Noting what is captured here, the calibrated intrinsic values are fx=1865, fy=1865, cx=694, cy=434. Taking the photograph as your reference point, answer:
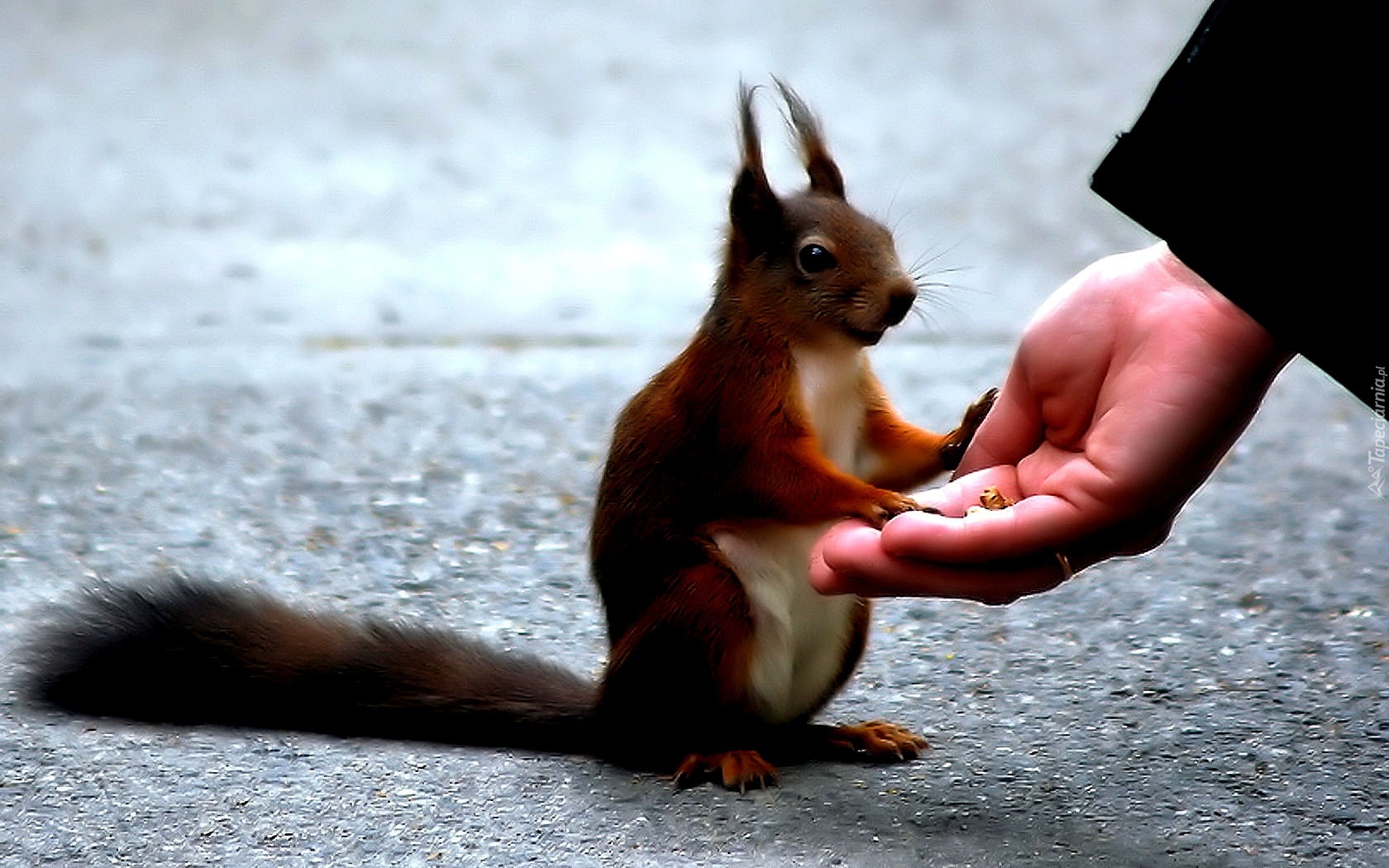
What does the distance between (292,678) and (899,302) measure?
0.74 meters

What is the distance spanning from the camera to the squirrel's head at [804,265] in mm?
1796

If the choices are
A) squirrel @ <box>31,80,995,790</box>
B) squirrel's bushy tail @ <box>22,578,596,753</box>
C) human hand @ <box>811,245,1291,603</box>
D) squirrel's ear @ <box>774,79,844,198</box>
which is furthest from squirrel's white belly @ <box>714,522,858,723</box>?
squirrel's ear @ <box>774,79,844,198</box>

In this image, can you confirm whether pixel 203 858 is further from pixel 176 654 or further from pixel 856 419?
pixel 856 419

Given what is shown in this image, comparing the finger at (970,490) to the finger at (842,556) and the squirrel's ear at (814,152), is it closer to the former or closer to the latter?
the finger at (842,556)

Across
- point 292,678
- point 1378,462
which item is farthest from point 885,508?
point 1378,462

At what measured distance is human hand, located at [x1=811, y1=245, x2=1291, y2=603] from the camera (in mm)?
1523

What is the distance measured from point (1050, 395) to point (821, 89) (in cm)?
383

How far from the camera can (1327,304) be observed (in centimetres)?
135

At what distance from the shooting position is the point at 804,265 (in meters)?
1.82

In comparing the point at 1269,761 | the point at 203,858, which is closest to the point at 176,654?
the point at 203,858

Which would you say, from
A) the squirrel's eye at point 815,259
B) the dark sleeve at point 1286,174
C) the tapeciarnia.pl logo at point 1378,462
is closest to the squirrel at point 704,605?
the squirrel's eye at point 815,259

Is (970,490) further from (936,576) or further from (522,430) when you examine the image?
(522,430)

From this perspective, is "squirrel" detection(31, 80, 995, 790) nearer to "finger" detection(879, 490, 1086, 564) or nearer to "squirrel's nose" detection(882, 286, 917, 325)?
"squirrel's nose" detection(882, 286, 917, 325)

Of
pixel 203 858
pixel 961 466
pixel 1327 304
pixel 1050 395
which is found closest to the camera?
pixel 1327 304
